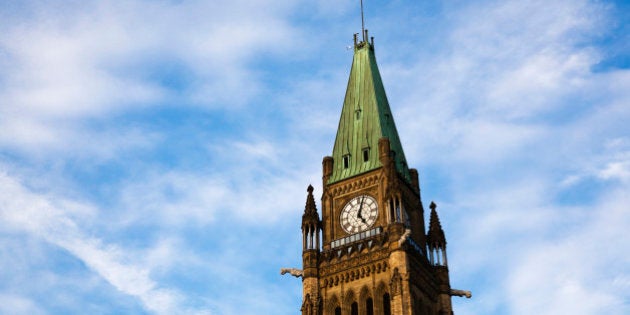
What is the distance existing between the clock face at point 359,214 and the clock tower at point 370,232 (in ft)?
0.33

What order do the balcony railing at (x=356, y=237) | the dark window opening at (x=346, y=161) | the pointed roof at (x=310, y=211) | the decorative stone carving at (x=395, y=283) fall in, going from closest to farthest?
the decorative stone carving at (x=395, y=283) → the balcony railing at (x=356, y=237) → the pointed roof at (x=310, y=211) → the dark window opening at (x=346, y=161)

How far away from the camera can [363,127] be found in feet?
305

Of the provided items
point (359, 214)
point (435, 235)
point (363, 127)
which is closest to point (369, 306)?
point (359, 214)

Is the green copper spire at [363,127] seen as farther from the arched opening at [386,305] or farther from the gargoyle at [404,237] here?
the arched opening at [386,305]

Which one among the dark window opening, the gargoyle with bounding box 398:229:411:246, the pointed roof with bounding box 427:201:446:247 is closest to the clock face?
A: the dark window opening

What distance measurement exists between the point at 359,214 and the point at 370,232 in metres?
2.71

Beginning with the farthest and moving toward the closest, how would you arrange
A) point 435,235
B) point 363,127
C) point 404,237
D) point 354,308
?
1. point 363,127
2. point 435,235
3. point 354,308
4. point 404,237

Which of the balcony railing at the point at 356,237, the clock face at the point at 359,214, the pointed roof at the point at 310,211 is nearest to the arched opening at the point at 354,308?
the balcony railing at the point at 356,237

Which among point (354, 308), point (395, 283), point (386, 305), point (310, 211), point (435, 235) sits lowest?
→ point (386, 305)

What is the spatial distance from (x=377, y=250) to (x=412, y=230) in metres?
5.99

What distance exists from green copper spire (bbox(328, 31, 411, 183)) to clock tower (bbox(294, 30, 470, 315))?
11 cm

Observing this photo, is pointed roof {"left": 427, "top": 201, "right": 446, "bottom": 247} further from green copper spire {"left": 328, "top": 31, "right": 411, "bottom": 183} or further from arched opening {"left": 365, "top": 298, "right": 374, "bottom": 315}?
arched opening {"left": 365, "top": 298, "right": 374, "bottom": 315}

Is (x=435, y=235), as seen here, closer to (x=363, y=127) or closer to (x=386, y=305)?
(x=386, y=305)

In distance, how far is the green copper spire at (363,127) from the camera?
90.6m
